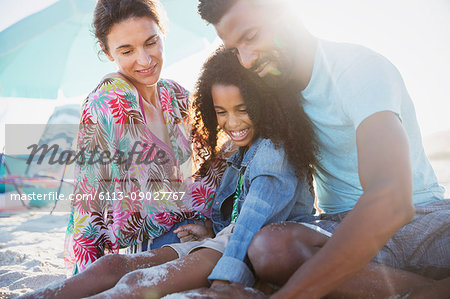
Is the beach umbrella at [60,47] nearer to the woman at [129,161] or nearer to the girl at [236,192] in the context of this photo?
the woman at [129,161]

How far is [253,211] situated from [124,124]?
1.15 metres

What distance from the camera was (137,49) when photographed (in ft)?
8.30

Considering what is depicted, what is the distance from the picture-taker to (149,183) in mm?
2279

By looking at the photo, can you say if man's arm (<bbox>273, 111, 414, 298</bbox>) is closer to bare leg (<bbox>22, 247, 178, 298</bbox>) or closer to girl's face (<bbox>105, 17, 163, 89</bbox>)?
bare leg (<bbox>22, 247, 178, 298</bbox>)

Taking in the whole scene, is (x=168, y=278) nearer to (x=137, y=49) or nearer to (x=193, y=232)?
(x=193, y=232)

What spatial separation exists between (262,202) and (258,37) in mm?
728

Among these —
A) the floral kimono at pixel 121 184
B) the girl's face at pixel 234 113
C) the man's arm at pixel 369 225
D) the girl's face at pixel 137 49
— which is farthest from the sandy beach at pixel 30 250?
the man's arm at pixel 369 225

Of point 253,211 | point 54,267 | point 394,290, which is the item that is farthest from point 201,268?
point 54,267

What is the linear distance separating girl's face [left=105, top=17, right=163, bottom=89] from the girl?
439 millimetres

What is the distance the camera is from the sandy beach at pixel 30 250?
2.60m

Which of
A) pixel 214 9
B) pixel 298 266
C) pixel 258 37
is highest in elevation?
pixel 214 9

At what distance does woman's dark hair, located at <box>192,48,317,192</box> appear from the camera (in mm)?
1735

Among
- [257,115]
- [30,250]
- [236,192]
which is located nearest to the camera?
[257,115]

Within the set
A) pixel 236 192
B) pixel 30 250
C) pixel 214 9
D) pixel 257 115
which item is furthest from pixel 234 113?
pixel 30 250
